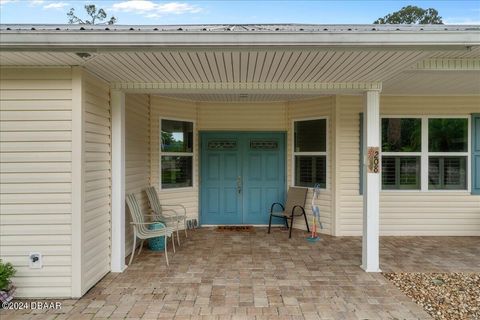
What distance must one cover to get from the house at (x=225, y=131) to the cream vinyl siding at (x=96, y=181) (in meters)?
0.02

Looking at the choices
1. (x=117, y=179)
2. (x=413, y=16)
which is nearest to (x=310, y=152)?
(x=117, y=179)

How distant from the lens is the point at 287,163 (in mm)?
6289

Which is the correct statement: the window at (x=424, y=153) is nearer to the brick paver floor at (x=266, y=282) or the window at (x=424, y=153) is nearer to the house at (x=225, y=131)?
the house at (x=225, y=131)

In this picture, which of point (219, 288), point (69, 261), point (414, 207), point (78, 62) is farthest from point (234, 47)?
point (414, 207)

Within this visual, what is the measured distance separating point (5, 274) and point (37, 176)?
3.27 feet

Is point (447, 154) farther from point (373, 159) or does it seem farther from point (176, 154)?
point (176, 154)

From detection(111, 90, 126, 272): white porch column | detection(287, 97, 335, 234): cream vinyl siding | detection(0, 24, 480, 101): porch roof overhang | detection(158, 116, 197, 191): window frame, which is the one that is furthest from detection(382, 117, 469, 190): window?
detection(111, 90, 126, 272): white porch column

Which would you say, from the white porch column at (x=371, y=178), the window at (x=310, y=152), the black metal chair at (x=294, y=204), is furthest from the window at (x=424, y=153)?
the white porch column at (x=371, y=178)

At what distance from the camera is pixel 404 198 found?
560 centimetres

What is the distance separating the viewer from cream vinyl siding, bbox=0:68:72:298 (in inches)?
124

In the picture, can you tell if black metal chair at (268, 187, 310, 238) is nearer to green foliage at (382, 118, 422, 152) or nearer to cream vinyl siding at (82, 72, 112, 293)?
green foliage at (382, 118, 422, 152)

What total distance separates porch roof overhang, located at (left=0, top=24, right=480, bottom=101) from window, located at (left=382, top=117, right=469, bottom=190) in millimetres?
1670

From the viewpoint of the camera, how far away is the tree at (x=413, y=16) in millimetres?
14782

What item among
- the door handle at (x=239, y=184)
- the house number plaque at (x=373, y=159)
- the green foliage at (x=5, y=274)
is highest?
the house number plaque at (x=373, y=159)
